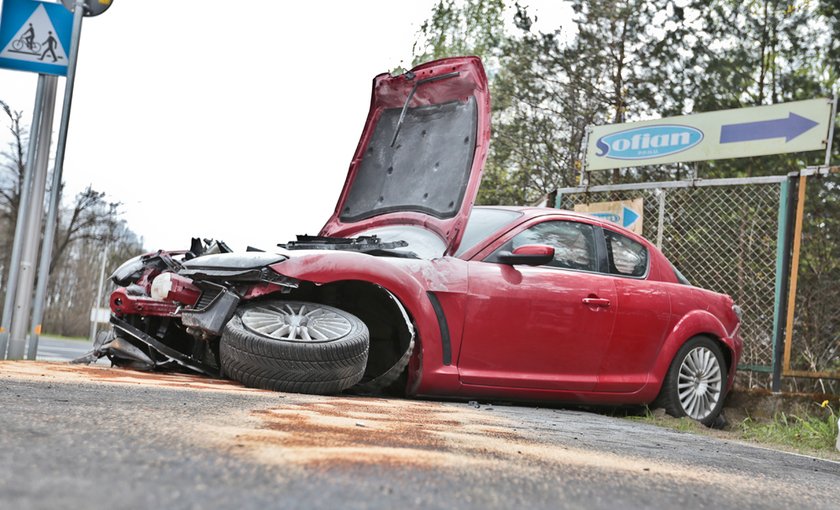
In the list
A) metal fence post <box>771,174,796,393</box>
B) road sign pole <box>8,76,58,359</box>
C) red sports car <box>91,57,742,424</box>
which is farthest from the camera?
road sign pole <box>8,76,58,359</box>

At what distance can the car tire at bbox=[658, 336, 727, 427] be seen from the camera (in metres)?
6.44

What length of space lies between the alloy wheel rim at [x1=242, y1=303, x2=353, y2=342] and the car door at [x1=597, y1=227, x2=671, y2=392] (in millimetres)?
2115

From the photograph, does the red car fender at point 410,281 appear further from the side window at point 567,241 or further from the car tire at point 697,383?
the car tire at point 697,383

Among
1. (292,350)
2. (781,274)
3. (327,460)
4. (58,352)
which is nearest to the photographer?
(327,460)

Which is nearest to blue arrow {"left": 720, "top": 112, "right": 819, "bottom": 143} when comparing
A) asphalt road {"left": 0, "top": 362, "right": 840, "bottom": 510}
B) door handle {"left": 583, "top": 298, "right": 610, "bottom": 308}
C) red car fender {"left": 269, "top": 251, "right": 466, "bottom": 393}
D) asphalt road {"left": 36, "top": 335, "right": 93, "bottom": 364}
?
door handle {"left": 583, "top": 298, "right": 610, "bottom": 308}

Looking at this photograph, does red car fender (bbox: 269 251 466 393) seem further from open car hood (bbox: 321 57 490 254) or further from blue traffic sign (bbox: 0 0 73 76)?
blue traffic sign (bbox: 0 0 73 76)

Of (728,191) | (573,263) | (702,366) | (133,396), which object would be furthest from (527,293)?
(728,191)

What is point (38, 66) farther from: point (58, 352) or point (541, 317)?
point (58, 352)

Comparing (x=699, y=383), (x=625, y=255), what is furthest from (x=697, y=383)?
(x=625, y=255)

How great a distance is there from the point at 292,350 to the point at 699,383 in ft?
11.2

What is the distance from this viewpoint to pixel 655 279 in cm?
656

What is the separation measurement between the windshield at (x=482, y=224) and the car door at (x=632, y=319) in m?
0.81

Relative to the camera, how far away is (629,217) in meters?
8.69

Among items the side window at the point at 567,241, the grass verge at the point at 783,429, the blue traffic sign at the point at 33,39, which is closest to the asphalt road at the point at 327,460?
the grass verge at the point at 783,429
